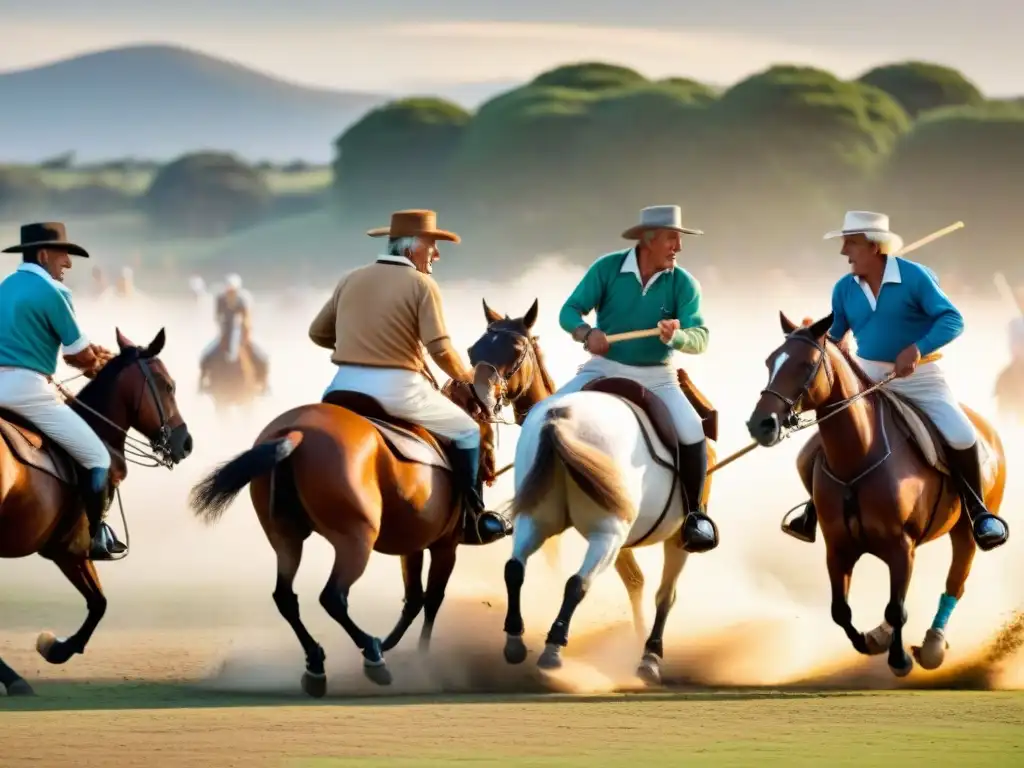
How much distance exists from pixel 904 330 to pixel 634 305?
1.55m

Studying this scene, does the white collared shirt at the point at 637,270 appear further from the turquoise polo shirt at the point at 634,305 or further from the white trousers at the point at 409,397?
the white trousers at the point at 409,397

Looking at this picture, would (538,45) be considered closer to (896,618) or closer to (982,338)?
(982,338)

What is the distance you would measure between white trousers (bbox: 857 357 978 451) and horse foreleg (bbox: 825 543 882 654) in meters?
0.91

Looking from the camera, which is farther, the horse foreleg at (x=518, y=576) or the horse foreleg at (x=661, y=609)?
the horse foreleg at (x=661, y=609)

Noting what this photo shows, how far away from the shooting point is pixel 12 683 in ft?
39.7

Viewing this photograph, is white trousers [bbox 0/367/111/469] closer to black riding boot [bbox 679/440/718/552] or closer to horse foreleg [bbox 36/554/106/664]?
horse foreleg [bbox 36/554/106/664]

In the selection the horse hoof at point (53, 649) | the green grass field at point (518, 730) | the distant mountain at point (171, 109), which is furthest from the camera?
the distant mountain at point (171, 109)

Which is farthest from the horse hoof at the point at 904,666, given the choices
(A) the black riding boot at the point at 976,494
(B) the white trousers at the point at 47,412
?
(B) the white trousers at the point at 47,412

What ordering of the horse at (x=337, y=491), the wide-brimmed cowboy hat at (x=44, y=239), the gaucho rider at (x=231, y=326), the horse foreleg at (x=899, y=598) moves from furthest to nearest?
1. the gaucho rider at (x=231, y=326)
2. the wide-brimmed cowboy hat at (x=44, y=239)
3. the horse foreleg at (x=899, y=598)
4. the horse at (x=337, y=491)

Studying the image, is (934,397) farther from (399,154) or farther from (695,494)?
(399,154)

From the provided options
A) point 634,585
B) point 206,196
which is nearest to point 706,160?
point 206,196

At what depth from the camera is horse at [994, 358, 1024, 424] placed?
27469 millimetres

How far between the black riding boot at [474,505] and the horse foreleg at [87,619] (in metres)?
2.10

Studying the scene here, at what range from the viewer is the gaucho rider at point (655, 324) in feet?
42.7
